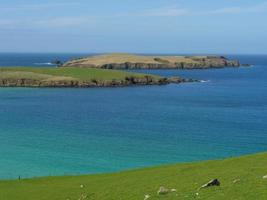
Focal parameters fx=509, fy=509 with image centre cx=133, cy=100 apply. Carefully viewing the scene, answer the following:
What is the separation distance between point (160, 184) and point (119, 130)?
51037 millimetres

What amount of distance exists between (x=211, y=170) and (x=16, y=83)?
499 ft

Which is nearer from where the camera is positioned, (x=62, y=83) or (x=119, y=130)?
(x=119, y=130)

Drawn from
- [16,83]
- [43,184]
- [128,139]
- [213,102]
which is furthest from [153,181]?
[16,83]

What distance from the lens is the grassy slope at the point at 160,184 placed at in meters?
25.2

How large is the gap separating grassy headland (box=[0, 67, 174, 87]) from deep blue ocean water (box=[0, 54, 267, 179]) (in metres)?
25.9

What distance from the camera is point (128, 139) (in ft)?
244

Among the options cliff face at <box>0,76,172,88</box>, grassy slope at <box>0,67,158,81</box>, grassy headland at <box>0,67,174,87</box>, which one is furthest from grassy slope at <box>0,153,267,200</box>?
grassy slope at <box>0,67,158,81</box>

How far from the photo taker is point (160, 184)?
3288 centimetres

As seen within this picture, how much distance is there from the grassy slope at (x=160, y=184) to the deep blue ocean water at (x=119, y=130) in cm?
1384

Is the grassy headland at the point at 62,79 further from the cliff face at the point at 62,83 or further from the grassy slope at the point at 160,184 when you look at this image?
the grassy slope at the point at 160,184

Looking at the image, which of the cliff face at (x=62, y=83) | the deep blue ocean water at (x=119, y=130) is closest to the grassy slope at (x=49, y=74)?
the cliff face at (x=62, y=83)

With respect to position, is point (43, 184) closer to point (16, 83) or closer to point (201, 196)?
point (201, 196)

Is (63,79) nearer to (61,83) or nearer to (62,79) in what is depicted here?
(62,79)

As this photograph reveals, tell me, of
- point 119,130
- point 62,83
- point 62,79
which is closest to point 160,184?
point 119,130
